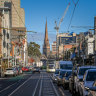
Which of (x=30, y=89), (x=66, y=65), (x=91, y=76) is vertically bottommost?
(x=30, y=89)

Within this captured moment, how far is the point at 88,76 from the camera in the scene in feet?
55.5

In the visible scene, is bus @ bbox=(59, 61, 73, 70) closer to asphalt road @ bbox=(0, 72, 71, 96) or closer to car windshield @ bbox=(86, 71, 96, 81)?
asphalt road @ bbox=(0, 72, 71, 96)

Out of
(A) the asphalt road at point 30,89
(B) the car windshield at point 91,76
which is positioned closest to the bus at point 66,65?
(A) the asphalt road at point 30,89

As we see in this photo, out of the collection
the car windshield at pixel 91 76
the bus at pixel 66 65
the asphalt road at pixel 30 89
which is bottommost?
the asphalt road at pixel 30 89

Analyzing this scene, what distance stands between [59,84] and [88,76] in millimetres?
16122

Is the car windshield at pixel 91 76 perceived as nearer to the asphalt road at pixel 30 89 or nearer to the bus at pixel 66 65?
the asphalt road at pixel 30 89

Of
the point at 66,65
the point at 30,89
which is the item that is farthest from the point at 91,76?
the point at 66,65

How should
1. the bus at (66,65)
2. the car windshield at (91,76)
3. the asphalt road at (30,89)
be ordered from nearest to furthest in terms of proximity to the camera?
1. the car windshield at (91,76)
2. the asphalt road at (30,89)
3. the bus at (66,65)

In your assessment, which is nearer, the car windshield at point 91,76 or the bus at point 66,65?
the car windshield at point 91,76

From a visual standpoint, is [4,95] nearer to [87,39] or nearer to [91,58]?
[91,58]

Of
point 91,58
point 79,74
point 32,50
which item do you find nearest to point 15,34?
point 32,50

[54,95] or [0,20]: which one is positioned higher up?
[0,20]

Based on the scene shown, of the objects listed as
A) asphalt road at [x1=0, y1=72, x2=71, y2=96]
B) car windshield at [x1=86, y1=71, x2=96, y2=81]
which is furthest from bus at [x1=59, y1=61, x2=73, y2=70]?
car windshield at [x1=86, y1=71, x2=96, y2=81]

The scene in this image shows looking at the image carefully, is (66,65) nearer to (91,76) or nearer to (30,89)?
(30,89)
